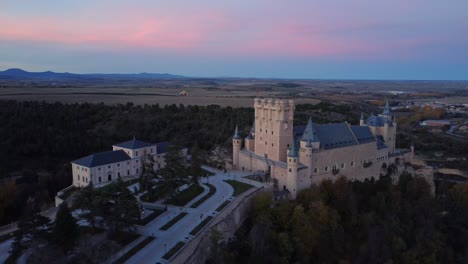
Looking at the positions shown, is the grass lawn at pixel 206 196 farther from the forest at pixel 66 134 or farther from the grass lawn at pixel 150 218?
the forest at pixel 66 134

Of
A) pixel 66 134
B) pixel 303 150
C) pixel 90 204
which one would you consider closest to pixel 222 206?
pixel 90 204

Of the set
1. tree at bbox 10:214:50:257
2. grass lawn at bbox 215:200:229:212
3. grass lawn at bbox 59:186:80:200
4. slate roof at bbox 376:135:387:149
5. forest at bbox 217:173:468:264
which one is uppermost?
slate roof at bbox 376:135:387:149

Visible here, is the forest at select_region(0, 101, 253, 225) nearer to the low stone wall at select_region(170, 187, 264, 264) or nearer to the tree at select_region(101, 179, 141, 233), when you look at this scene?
the tree at select_region(101, 179, 141, 233)

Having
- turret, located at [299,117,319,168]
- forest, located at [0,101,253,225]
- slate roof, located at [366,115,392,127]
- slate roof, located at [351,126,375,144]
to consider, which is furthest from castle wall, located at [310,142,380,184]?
forest, located at [0,101,253,225]

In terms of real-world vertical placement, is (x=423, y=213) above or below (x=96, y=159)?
below

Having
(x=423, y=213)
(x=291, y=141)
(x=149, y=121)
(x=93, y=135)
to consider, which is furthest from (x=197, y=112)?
(x=423, y=213)

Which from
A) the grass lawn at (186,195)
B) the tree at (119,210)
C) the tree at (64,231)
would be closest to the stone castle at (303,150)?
the grass lawn at (186,195)

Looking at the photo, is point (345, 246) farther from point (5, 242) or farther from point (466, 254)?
point (5, 242)
